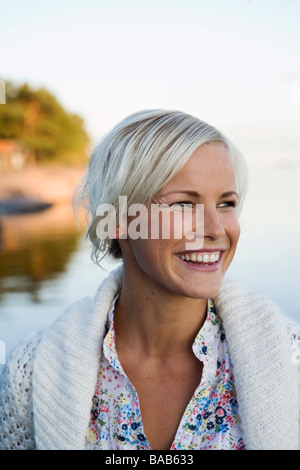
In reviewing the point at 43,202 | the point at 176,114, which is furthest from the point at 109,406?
Answer: the point at 43,202

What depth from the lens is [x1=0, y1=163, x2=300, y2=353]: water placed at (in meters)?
7.21

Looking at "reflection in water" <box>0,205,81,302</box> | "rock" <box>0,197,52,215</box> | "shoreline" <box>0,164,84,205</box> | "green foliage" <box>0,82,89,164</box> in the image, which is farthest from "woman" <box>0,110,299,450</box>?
"green foliage" <box>0,82,89,164</box>

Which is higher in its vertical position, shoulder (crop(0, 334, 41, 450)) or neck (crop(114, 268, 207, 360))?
neck (crop(114, 268, 207, 360))

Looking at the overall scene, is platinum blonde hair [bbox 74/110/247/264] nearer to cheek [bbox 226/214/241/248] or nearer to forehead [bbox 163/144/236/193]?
forehead [bbox 163/144/236/193]

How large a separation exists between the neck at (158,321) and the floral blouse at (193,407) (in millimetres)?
46

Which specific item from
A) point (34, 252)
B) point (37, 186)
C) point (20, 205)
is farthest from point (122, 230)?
point (37, 186)

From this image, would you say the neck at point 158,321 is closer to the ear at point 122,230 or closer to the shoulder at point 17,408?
the ear at point 122,230

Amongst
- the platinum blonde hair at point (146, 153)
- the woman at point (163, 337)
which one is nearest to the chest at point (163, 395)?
the woman at point (163, 337)

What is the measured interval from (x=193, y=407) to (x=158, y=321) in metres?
0.29

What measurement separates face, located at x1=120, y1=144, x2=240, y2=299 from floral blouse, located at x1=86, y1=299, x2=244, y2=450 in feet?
0.74

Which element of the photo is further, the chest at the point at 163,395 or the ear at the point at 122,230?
the ear at the point at 122,230

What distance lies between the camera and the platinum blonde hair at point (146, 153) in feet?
5.74

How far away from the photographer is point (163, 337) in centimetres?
193

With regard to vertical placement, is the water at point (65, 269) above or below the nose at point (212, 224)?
below
